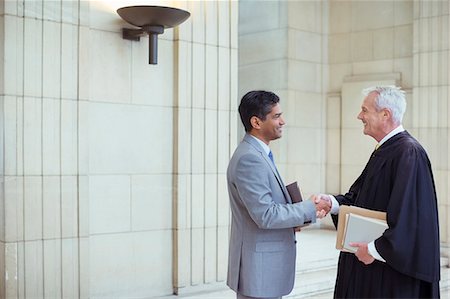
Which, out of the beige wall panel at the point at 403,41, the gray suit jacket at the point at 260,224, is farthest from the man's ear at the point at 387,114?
the beige wall panel at the point at 403,41

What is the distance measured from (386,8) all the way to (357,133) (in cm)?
174

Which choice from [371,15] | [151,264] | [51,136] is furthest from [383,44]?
[51,136]

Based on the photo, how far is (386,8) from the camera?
8.74 metres

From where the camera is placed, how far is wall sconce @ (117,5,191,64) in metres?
4.99

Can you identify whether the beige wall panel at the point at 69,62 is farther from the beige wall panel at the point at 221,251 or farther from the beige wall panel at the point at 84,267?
the beige wall panel at the point at 221,251

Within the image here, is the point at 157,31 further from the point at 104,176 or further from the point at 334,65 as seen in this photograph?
the point at 334,65

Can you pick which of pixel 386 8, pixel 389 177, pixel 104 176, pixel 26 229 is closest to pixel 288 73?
pixel 386 8

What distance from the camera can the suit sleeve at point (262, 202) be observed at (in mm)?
3320

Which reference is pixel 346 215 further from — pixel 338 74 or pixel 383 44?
pixel 338 74

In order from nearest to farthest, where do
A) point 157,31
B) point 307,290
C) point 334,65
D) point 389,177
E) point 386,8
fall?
point 389,177
point 157,31
point 307,290
point 386,8
point 334,65

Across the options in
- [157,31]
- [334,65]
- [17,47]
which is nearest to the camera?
[17,47]

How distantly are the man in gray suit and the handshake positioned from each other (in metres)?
0.16

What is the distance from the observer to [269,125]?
138 inches

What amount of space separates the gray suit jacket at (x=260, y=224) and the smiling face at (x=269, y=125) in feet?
0.19
